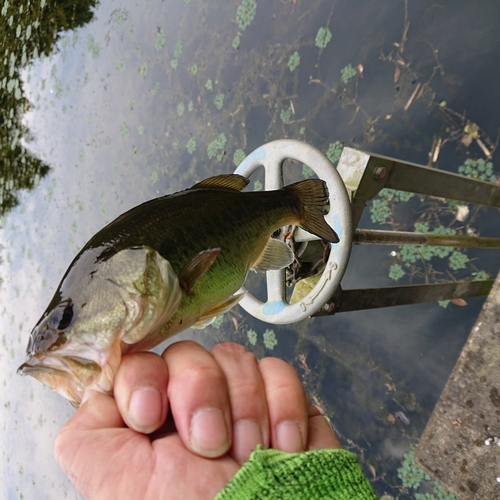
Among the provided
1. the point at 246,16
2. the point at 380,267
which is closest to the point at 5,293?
the point at 246,16

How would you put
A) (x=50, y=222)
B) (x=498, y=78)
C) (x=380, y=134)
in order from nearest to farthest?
(x=498, y=78) < (x=380, y=134) < (x=50, y=222)

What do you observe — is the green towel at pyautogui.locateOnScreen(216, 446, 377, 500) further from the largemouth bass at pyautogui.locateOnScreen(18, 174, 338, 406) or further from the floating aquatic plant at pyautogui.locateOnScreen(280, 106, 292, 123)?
the floating aquatic plant at pyautogui.locateOnScreen(280, 106, 292, 123)

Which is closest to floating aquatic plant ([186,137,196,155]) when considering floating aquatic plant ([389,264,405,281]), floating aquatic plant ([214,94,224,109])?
floating aquatic plant ([214,94,224,109])

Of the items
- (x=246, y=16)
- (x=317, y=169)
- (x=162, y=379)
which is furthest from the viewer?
(x=246, y=16)

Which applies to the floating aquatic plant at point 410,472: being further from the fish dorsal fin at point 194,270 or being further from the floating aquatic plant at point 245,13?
the floating aquatic plant at point 245,13

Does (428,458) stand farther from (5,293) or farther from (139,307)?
(5,293)

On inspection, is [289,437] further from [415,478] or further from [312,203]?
[415,478]
